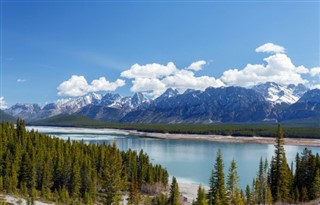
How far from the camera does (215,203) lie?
189ft

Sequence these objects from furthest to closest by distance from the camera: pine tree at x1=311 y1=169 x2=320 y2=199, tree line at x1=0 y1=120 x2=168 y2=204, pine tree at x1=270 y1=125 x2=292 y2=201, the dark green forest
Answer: tree line at x1=0 y1=120 x2=168 y2=204 → pine tree at x1=311 y1=169 x2=320 y2=199 → pine tree at x1=270 y1=125 x2=292 y2=201 → the dark green forest

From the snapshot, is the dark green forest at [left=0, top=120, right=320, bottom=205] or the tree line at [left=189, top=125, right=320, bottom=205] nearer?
the tree line at [left=189, top=125, right=320, bottom=205]

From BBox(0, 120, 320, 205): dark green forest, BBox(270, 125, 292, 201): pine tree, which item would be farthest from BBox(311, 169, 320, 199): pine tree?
BBox(270, 125, 292, 201): pine tree

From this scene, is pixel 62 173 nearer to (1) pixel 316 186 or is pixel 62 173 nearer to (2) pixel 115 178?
(2) pixel 115 178

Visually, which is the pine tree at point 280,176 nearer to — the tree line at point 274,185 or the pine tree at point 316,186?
the tree line at point 274,185

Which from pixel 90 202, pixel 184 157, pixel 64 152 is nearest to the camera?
pixel 90 202

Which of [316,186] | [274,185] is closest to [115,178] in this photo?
[274,185]

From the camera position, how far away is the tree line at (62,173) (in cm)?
7294

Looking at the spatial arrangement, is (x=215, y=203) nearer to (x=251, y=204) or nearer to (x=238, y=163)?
(x=251, y=204)

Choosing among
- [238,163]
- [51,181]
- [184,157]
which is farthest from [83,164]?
[184,157]

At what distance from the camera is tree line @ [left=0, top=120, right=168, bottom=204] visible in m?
72.9

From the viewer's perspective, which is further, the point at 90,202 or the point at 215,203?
the point at 90,202

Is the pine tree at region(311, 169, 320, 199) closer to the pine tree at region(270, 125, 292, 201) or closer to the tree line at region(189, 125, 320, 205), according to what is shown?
the tree line at region(189, 125, 320, 205)

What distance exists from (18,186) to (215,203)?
4195 centimetres
